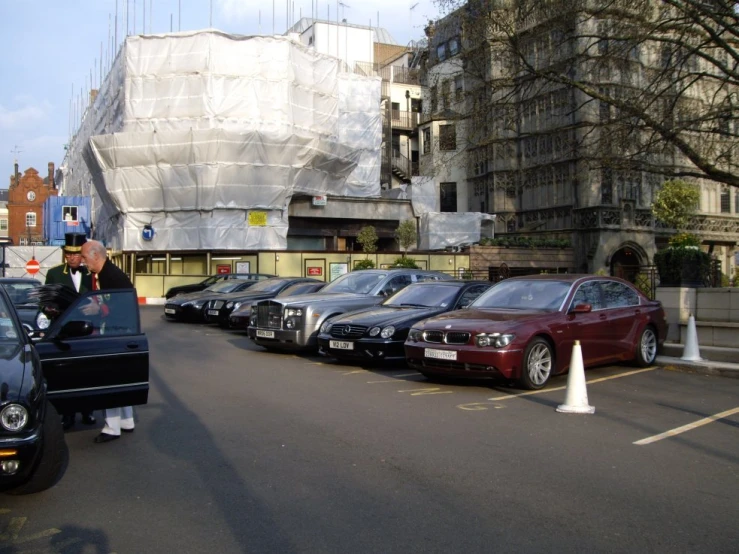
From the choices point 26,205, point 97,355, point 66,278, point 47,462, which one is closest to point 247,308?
point 66,278

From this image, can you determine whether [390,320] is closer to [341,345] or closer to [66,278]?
[341,345]

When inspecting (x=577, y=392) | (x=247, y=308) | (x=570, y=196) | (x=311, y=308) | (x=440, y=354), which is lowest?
(x=577, y=392)

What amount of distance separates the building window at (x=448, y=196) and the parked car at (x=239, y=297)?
101 ft

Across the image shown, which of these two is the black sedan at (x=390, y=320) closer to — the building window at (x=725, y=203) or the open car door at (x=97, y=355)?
the open car door at (x=97, y=355)

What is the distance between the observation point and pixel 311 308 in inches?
528

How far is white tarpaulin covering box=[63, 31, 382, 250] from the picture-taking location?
3741cm

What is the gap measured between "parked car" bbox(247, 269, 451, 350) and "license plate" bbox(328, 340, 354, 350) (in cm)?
133

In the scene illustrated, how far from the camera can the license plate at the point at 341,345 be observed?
460 inches

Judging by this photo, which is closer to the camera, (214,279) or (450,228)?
(214,279)

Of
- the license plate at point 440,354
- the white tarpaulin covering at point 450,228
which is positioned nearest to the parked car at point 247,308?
the license plate at point 440,354

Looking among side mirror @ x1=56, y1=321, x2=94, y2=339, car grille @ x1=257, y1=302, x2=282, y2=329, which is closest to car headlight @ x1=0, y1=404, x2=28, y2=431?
side mirror @ x1=56, y1=321, x2=94, y2=339

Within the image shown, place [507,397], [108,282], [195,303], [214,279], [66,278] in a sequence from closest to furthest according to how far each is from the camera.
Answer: [108,282], [66,278], [507,397], [195,303], [214,279]

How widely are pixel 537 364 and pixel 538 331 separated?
17.7 inches

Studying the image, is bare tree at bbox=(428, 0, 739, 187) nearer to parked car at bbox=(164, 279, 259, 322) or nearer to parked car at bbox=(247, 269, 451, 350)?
parked car at bbox=(247, 269, 451, 350)
